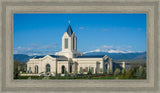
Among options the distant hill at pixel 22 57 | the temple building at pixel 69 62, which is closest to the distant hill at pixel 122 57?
the distant hill at pixel 22 57

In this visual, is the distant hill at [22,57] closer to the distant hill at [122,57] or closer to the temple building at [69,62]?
the distant hill at [122,57]

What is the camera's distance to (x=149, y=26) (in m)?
12.1

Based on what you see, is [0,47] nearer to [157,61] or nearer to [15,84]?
[15,84]

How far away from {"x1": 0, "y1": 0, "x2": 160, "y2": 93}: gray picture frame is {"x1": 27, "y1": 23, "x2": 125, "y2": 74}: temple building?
7.67 metres

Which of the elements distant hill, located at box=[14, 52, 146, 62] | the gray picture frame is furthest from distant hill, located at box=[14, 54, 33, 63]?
the gray picture frame

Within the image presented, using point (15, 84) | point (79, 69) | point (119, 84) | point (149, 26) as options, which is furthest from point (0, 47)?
point (79, 69)

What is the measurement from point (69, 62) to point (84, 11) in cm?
916

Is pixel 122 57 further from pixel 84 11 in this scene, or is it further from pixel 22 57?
pixel 84 11

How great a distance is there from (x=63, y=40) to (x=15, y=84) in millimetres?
9472

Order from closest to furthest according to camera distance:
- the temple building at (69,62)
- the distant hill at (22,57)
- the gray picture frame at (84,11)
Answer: the gray picture frame at (84,11) < the distant hill at (22,57) < the temple building at (69,62)

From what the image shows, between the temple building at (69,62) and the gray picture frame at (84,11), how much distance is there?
7.67 m

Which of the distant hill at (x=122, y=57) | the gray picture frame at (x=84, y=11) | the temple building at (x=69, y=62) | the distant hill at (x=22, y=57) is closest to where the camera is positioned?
the gray picture frame at (x=84, y=11)

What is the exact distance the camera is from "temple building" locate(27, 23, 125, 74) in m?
20.1

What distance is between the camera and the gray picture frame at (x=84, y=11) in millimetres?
11930
